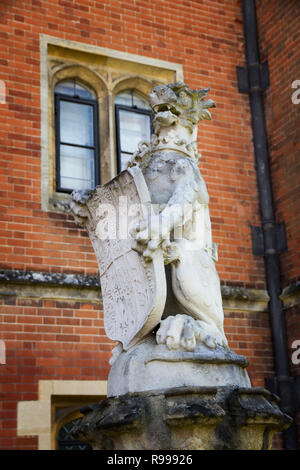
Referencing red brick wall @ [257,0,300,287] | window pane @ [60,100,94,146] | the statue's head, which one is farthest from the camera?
red brick wall @ [257,0,300,287]

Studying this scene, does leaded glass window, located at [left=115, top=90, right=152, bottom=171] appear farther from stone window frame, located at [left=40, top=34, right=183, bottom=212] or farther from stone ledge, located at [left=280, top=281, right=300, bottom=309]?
stone ledge, located at [left=280, top=281, right=300, bottom=309]

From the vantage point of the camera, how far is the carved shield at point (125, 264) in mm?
3639

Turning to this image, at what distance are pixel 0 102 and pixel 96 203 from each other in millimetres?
3712

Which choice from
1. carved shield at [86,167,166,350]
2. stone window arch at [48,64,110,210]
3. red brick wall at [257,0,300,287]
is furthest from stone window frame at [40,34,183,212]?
carved shield at [86,167,166,350]

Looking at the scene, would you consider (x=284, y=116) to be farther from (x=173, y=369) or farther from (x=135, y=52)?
(x=173, y=369)

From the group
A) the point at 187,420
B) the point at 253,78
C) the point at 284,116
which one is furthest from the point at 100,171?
the point at 187,420

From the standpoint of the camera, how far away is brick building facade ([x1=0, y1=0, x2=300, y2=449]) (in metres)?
6.69

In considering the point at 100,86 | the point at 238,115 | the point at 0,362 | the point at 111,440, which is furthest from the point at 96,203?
the point at 238,115

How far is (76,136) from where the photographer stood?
26.5ft

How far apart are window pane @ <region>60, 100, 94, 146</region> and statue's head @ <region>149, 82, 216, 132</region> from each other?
150 inches

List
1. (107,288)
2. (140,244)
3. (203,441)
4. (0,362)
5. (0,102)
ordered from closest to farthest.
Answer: (203,441), (140,244), (107,288), (0,362), (0,102)

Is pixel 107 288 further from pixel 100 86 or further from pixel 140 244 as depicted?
pixel 100 86

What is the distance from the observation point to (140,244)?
3645 millimetres

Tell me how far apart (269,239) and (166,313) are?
4.62m
